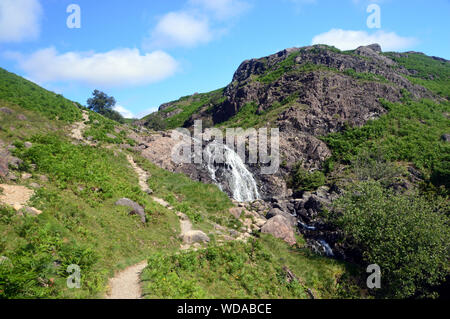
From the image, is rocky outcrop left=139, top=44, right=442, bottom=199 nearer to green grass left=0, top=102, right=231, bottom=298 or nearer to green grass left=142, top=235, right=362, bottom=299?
green grass left=0, top=102, right=231, bottom=298

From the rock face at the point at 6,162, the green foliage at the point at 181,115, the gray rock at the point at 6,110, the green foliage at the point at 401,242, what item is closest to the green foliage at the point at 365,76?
the green foliage at the point at 181,115

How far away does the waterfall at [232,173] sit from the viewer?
37438 millimetres

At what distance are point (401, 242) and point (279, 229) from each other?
11128mm

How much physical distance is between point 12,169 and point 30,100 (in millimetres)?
24139

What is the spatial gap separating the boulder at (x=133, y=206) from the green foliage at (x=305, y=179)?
86.3 feet

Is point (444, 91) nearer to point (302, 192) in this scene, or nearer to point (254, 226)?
point (302, 192)

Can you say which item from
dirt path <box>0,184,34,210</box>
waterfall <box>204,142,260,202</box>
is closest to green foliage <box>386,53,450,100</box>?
waterfall <box>204,142,260,202</box>

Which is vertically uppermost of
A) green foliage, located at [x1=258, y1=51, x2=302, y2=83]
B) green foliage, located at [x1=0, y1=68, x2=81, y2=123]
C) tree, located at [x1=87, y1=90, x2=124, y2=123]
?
green foliage, located at [x1=258, y1=51, x2=302, y2=83]

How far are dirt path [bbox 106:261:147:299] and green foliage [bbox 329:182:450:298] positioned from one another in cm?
1944

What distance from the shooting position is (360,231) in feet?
76.2

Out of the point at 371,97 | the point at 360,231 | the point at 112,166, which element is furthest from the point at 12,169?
the point at 371,97

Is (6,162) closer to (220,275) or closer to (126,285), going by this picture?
(126,285)

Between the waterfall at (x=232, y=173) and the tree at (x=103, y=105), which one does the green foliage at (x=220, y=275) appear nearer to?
the waterfall at (x=232, y=173)

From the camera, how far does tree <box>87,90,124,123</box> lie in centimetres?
7150
